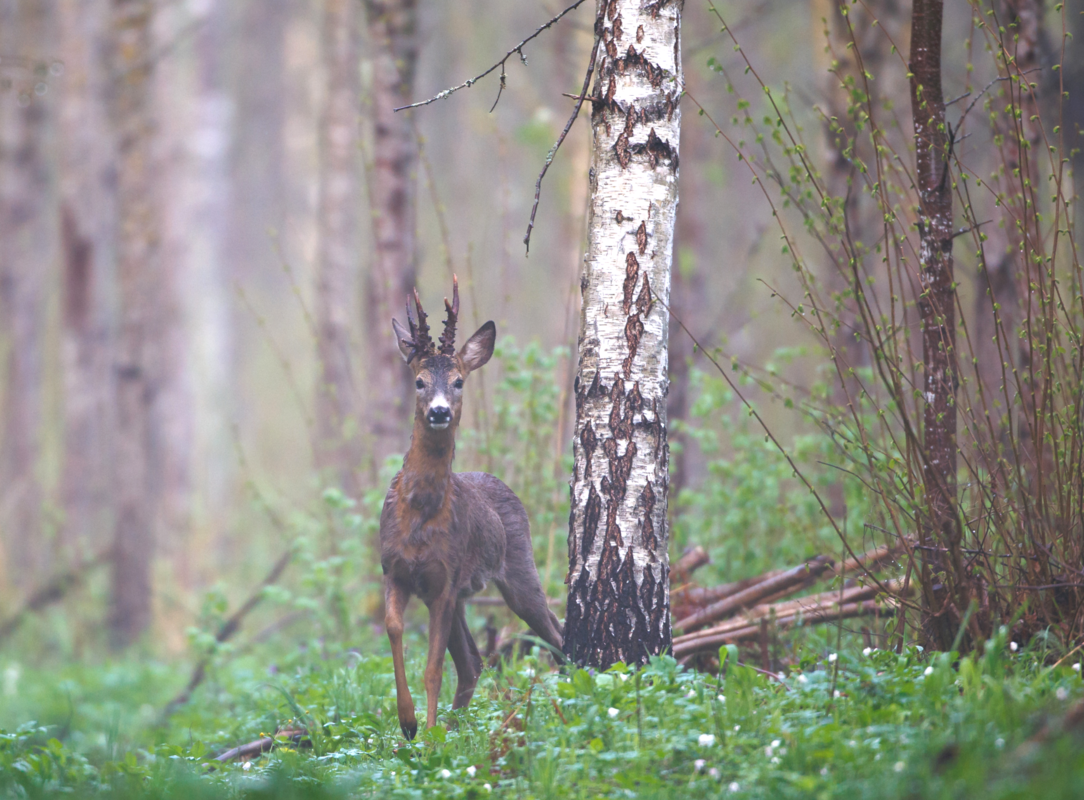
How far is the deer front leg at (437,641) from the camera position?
4.75 m

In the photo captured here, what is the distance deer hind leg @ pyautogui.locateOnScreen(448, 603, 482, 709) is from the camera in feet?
17.6

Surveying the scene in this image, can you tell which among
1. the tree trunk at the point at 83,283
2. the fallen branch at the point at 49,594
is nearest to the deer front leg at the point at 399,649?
the fallen branch at the point at 49,594

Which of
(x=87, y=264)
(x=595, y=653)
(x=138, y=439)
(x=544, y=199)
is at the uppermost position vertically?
(x=544, y=199)

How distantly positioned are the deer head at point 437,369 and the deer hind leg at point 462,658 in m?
1.13

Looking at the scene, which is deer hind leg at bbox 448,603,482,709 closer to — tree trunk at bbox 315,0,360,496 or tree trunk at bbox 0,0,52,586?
tree trunk at bbox 315,0,360,496

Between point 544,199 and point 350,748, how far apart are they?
3129cm

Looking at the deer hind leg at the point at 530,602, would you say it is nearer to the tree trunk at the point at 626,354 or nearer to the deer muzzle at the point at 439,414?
the tree trunk at the point at 626,354

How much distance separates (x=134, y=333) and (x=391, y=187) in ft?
15.9

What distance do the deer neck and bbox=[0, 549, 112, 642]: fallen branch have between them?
7891 mm

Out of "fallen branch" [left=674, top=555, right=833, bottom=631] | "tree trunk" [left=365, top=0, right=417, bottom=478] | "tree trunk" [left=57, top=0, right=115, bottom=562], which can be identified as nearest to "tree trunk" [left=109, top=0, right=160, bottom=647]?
"tree trunk" [left=57, top=0, right=115, bottom=562]

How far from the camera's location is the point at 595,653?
15.2ft

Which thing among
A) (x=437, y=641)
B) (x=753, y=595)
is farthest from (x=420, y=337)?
A: (x=753, y=595)

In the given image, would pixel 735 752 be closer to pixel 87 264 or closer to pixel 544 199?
pixel 87 264

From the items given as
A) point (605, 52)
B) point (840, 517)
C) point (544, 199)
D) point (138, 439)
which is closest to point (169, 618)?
point (138, 439)
